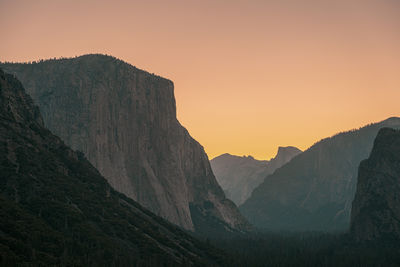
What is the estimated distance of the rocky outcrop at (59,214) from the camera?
415ft

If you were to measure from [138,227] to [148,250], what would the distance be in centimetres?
1644

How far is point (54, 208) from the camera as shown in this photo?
5832 inches

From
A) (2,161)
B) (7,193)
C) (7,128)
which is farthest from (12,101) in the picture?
(7,193)

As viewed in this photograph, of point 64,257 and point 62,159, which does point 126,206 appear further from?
point 64,257

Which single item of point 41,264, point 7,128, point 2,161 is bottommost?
point 41,264

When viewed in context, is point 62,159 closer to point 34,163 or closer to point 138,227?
point 34,163

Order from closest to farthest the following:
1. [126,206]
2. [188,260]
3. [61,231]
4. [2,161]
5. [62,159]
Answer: [61,231]
[2,161]
[188,260]
[62,159]
[126,206]

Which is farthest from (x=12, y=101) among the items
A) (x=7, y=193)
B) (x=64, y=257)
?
(x=64, y=257)

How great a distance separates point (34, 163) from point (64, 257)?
44622 millimetres

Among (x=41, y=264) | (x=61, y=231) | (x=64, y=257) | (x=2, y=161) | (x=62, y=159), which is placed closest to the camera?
(x=41, y=264)

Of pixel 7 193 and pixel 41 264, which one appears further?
pixel 7 193

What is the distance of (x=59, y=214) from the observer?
484 ft

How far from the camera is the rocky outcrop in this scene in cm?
12660

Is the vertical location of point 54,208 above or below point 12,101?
below
